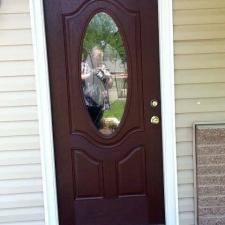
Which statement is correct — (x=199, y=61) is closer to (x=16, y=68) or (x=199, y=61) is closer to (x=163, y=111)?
(x=163, y=111)

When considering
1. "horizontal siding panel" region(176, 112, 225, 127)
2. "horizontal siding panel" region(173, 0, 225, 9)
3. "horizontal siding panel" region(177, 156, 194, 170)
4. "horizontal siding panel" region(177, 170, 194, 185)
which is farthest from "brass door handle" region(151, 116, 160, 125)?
"horizontal siding panel" region(173, 0, 225, 9)

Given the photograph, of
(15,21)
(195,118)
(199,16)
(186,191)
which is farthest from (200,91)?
(15,21)

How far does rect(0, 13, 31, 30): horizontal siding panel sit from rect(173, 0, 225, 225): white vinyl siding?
1135 mm

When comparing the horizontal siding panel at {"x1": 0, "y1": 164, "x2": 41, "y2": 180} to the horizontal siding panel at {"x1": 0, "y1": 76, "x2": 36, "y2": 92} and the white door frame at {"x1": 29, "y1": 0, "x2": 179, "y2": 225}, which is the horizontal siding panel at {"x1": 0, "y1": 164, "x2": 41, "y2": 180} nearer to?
the white door frame at {"x1": 29, "y1": 0, "x2": 179, "y2": 225}

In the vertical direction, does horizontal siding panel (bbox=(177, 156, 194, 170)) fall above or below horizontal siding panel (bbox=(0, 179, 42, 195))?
above

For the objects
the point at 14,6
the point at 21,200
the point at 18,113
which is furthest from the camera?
the point at 21,200

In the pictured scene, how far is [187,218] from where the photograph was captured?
3.38 m

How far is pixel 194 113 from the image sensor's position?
3.25m

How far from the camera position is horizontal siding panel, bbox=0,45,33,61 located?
3127mm

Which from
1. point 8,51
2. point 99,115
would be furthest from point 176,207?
point 8,51

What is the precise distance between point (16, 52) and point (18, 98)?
1.16 feet

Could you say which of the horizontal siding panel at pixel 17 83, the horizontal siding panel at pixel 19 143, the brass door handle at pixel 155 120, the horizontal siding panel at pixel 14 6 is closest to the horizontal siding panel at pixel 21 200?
the horizontal siding panel at pixel 19 143

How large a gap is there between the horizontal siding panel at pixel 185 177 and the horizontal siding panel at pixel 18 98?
1.30 m

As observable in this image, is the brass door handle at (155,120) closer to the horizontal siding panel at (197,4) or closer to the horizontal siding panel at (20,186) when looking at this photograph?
the horizontal siding panel at (197,4)
